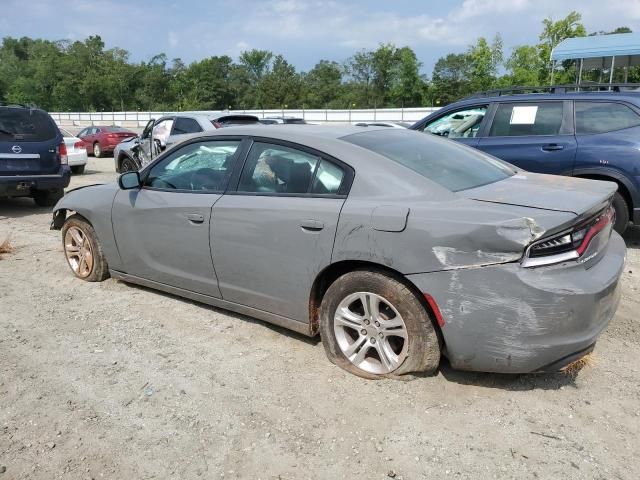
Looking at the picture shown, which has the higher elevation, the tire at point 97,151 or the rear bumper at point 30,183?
the rear bumper at point 30,183

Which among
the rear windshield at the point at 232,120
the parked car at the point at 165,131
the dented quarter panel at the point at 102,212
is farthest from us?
the rear windshield at the point at 232,120

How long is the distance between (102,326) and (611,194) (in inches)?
145

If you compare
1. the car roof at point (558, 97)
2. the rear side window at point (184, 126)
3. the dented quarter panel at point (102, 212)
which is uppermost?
the car roof at point (558, 97)

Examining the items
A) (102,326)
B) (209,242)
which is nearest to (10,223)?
(102,326)

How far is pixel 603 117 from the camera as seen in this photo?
19.9ft

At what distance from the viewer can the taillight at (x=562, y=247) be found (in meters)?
2.67

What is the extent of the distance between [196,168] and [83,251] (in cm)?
170

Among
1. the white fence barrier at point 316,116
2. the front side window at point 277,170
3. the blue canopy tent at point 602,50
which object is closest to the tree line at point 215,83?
the white fence barrier at point 316,116

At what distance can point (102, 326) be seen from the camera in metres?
4.16

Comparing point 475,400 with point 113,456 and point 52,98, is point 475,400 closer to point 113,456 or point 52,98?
point 113,456

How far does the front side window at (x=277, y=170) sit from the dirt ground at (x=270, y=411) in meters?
1.10

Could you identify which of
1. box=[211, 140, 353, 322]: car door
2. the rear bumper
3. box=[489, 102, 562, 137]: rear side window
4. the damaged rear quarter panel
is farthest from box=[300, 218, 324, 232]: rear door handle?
the rear bumper

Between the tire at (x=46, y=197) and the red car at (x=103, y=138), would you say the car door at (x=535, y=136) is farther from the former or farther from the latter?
the red car at (x=103, y=138)

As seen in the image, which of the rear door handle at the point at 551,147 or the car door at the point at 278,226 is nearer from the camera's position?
the car door at the point at 278,226
